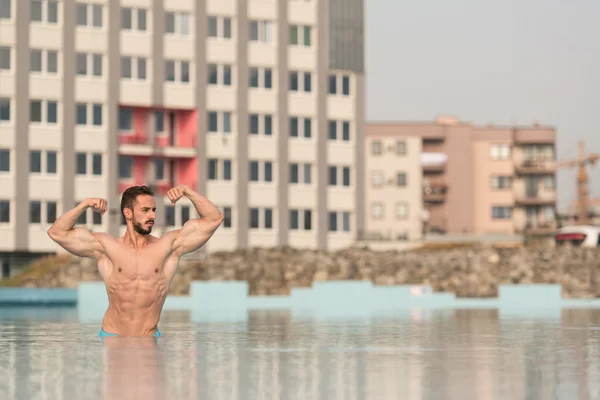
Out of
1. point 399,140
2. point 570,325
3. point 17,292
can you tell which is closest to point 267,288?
point 17,292

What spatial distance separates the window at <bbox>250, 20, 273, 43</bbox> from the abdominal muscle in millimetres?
67993

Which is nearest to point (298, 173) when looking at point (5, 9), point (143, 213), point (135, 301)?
point (5, 9)

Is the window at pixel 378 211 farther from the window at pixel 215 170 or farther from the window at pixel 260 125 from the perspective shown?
the window at pixel 215 170

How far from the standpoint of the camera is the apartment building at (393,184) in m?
112

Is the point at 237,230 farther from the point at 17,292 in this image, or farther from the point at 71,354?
the point at 71,354

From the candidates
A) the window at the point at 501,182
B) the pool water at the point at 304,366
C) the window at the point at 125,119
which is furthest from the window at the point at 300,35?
the pool water at the point at 304,366

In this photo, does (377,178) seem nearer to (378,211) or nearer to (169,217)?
(378,211)

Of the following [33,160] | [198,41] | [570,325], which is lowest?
[570,325]

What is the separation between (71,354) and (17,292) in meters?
32.4

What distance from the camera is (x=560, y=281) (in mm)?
51219

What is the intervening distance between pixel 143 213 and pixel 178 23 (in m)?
67.2

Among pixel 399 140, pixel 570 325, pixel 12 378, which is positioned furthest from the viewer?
pixel 399 140

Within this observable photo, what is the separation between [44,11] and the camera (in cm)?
7519

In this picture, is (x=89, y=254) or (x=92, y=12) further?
(x=92, y=12)
